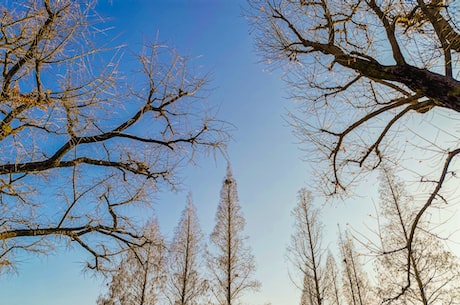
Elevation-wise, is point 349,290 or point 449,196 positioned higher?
point 349,290

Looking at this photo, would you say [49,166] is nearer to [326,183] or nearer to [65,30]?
[65,30]

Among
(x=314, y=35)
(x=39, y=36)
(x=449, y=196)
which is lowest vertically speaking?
(x=449, y=196)

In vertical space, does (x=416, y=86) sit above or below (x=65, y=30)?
below

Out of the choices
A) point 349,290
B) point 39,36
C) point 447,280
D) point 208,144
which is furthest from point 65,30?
point 349,290

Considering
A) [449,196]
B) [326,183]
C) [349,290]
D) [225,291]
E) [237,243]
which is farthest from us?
[349,290]

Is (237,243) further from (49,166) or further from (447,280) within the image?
(49,166)

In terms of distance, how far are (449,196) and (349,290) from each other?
68.2 feet

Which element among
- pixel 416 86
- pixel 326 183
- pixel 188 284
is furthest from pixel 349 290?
pixel 416 86

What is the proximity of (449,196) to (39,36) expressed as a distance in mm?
3851

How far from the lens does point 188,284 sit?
541 inches

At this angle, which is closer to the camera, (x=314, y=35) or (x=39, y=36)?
(x=39, y=36)

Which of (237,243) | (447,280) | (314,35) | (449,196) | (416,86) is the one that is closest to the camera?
(416,86)

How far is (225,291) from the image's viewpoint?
13.0 metres

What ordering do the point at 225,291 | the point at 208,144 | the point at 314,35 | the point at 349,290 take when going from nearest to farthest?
the point at 314,35 → the point at 208,144 → the point at 225,291 → the point at 349,290
